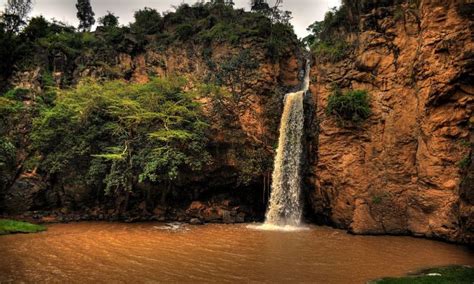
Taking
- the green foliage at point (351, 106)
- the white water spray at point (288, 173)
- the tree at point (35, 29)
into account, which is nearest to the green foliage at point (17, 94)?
the tree at point (35, 29)

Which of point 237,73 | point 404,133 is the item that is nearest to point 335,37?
point 237,73

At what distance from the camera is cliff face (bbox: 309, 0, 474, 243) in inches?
604

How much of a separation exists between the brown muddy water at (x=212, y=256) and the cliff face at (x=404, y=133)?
4.47ft

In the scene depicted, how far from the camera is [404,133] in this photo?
57.7 feet

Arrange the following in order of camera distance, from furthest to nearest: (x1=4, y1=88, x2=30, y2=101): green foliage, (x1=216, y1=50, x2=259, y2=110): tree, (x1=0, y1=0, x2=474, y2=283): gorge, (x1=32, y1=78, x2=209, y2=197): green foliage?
(x1=4, y1=88, x2=30, y2=101): green foliage → (x1=216, y1=50, x2=259, y2=110): tree → (x1=32, y1=78, x2=209, y2=197): green foliage → (x1=0, y1=0, x2=474, y2=283): gorge

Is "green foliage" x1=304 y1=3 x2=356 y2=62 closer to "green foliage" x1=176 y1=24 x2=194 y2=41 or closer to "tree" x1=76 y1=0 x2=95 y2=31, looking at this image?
"green foliage" x1=176 y1=24 x2=194 y2=41

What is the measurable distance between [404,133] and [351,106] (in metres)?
2.92

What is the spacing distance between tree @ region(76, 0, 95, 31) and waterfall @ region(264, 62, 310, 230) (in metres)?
34.5

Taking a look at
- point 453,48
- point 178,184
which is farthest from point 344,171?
point 178,184

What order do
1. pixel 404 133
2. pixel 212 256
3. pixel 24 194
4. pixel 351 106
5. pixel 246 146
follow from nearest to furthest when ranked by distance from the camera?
1. pixel 212 256
2. pixel 404 133
3. pixel 351 106
4. pixel 24 194
5. pixel 246 146

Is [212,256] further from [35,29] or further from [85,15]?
[85,15]

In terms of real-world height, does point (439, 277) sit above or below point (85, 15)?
below

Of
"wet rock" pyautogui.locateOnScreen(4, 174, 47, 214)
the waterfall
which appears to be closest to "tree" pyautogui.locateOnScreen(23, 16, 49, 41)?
"wet rock" pyautogui.locateOnScreen(4, 174, 47, 214)

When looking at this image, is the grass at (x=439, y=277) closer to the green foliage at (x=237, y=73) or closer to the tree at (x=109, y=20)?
the green foliage at (x=237, y=73)
